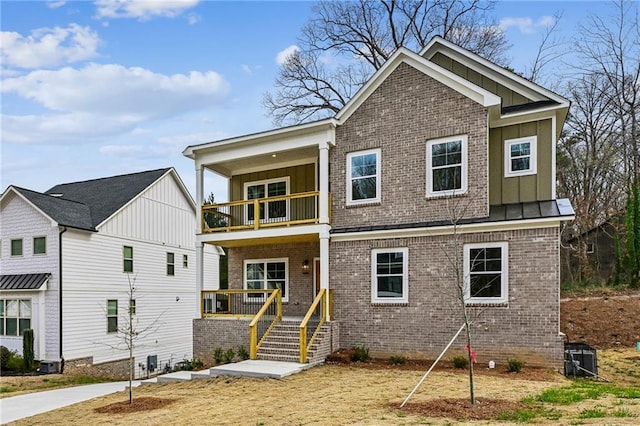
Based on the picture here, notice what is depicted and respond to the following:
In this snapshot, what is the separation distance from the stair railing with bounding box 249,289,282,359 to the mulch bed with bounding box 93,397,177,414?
11.3 feet

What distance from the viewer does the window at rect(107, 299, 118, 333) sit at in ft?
65.7

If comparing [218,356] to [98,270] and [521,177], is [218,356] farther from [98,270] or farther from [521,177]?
[521,177]

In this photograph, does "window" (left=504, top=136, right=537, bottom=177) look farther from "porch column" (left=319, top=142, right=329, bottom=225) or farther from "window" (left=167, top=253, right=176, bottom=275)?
"window" (left=167, top=253, right=176, bottom=275)

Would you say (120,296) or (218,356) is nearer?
(218,356)

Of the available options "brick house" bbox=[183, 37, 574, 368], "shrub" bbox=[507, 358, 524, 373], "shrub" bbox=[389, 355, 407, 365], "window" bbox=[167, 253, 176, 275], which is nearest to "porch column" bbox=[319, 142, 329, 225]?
"brick house" bbox=[183, 37, 574, 368]

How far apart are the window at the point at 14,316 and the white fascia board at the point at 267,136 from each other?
9.15 metres

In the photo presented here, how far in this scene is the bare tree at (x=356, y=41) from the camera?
25797 millimetres

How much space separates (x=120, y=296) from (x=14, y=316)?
3914mm

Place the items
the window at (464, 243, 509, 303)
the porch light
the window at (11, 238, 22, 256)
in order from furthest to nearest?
the window at (11, 238, 22, 256) < the porch light < the window at (464, 243, 509, 303)

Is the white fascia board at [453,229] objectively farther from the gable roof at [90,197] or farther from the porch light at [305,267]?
the gable roof at [90,197]

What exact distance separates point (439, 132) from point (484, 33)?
1566 centimetres

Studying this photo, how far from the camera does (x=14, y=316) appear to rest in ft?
60.9

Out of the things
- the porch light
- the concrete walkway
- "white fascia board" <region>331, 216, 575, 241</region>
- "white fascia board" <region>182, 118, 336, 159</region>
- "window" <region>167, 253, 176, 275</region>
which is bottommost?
the concrete walkway

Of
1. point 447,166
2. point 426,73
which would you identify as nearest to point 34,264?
point 447,166
